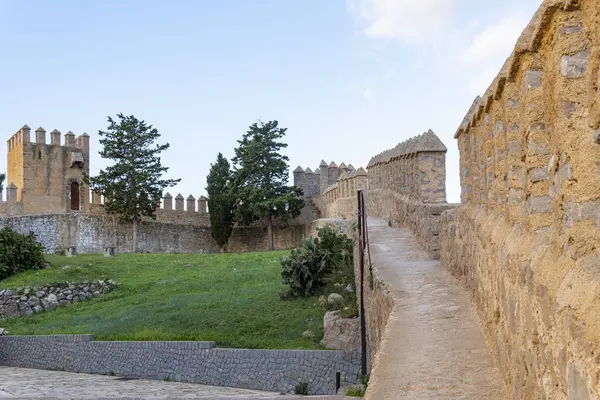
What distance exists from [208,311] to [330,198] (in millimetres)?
19230

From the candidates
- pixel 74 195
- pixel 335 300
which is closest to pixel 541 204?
pixel 335 300

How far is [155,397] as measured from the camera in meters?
12.9

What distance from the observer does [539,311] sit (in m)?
3.29

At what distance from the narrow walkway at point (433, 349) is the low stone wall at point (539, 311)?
0.19 m

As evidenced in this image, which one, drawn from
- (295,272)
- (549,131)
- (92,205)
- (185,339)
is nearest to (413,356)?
(549,131)

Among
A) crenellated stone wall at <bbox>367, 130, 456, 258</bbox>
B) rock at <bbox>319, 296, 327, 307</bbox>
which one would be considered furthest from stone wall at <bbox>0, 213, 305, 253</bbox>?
crenellated stone wall at <bbox>367, 130, 456, 258</bbox>

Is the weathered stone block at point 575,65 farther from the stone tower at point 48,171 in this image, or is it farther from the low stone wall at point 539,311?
the stone tower at point 48,171

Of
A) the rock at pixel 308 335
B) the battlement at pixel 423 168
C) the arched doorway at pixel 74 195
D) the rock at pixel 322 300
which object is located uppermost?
the arched doorway at pixel 74 195

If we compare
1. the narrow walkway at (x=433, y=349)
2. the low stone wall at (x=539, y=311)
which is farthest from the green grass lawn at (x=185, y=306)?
the low stone wall at (x=539, y=311)

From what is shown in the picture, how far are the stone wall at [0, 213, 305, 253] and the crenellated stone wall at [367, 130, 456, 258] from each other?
923 inches

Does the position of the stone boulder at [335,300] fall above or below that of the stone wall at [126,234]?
below

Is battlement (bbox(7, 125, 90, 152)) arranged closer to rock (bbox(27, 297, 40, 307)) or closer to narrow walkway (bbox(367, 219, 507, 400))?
rock (bbox(27, 297, 40, 307))

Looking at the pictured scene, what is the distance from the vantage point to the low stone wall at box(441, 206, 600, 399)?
2.44 m

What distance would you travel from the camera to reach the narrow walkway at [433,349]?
4945 millimetres
